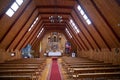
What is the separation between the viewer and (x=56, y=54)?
134 ft

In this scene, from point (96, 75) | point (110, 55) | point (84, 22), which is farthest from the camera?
point (84, 22)

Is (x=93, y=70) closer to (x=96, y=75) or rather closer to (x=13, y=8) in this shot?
(x=96, y=75)

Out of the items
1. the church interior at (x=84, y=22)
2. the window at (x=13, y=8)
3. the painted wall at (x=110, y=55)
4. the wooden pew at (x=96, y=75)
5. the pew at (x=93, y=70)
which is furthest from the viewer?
the painted wall at (x=110, y=55)

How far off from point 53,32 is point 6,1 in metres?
30.4

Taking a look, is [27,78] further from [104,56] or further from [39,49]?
[39,49]

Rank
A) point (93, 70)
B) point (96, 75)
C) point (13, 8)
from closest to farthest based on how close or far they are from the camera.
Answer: point (96, 75)
point (93, 70)
point (13, 8)

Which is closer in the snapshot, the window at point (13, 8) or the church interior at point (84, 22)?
the church interior at point (84, 22)

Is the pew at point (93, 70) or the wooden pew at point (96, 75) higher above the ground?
the pew at point (93, 70)

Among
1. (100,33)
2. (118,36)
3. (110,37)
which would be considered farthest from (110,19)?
(100,33)

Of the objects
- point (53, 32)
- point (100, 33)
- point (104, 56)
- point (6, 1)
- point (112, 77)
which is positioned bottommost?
point (112, 77)

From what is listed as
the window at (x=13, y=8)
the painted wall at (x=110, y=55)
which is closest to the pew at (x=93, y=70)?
the painted wall at (x=110, y=55)

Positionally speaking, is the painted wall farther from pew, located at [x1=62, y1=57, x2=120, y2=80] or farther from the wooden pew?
the wooden pew

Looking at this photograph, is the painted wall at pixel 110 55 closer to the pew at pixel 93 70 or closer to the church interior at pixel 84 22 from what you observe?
the church interior at pixel 84 22

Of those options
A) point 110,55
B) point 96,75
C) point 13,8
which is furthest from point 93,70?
point 110,55
